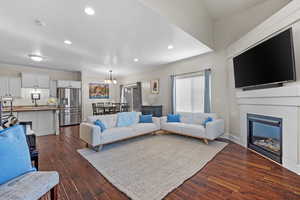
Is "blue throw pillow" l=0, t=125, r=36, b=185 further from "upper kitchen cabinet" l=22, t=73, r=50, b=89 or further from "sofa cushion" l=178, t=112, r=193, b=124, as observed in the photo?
"upper kitchen cabinet" l=22, t=73, r=50, b=89

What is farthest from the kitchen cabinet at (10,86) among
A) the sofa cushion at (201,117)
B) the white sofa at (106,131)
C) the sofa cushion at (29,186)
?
the sofa cushion at (201,117)

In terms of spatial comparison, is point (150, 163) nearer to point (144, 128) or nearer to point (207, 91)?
point (144, 128)


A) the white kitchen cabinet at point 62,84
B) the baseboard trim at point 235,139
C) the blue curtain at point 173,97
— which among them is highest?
the white kitchen cabinet at point 62,84

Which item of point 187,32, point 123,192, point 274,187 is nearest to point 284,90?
point 274,187

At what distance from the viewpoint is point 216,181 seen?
199cm

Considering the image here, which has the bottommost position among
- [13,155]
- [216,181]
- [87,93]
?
[216,181]

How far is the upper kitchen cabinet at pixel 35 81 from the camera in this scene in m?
5.67

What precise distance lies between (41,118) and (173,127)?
178 inches

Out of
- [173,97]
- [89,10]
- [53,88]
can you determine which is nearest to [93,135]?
[89,10]

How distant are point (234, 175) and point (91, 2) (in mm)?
3499

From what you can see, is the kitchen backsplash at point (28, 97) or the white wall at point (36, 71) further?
the kitchen backsplash at point (28, 97)

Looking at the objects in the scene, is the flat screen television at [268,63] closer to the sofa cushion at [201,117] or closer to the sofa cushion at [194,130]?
the sofa cushion at [201,117]

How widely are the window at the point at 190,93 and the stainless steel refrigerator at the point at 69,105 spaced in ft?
16.1

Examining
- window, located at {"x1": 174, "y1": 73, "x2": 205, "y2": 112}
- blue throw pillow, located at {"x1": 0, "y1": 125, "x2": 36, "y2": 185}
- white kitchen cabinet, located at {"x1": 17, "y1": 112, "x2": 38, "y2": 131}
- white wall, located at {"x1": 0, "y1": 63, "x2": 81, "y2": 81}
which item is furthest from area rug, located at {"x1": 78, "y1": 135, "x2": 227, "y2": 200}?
white wall, located at {"x1": 0, "y1": 63, "x2": 81, "y2": 81}
